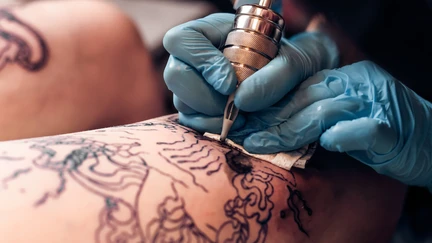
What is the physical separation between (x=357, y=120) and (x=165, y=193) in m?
0.38

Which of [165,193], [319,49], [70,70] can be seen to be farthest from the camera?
[70,70]

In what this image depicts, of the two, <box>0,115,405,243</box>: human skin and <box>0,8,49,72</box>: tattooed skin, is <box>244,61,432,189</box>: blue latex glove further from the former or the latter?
<box>0,8,49,72</box>: tattooed skin

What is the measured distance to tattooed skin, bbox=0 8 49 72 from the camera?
106 centimetres

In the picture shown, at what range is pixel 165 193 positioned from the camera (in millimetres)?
605

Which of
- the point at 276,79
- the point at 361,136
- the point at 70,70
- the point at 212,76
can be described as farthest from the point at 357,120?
the point at 70,70

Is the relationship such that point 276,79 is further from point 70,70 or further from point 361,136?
point 70,70

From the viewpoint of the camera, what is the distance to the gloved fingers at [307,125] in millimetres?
765

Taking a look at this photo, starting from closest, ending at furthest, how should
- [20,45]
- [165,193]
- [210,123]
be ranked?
[165,193] < [210,123] < [20,45]

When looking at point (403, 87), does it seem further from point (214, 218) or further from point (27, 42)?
point (27, 42)

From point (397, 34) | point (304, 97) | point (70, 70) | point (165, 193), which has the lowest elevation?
point (70, 70)

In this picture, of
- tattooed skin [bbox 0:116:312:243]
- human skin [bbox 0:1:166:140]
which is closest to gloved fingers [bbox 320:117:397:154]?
tattooed skin [bbox 0:116:312:243]

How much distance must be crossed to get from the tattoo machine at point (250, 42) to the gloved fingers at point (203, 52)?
0.07ft

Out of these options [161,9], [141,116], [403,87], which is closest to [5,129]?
[141,116]

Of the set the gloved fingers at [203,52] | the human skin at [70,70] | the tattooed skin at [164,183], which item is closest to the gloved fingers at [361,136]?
the tattooed skin at [164,183]
